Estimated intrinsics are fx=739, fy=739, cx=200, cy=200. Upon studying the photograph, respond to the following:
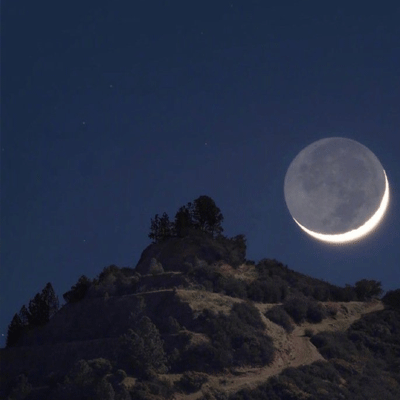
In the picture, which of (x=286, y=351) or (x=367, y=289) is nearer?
(x=286, y=351)

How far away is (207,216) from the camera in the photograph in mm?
66875

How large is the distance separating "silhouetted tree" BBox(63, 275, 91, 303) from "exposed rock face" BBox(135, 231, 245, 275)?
4479mm

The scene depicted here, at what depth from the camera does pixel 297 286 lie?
2495 inches

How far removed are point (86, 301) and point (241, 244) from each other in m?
16.4

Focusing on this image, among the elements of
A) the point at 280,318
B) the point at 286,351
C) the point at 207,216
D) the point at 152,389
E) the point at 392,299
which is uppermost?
the point at 207,216

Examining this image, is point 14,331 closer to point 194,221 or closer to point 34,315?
point 34,315

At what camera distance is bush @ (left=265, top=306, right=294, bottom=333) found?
54625 mm

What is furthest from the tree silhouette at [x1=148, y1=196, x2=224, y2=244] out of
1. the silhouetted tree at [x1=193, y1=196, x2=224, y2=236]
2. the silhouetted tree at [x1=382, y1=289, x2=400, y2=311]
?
the silhouetted tree at [x1=382, y1=289, x2=400, y2=311]

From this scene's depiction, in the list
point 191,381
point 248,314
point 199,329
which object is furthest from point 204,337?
point 248,314

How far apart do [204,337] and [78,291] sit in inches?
574

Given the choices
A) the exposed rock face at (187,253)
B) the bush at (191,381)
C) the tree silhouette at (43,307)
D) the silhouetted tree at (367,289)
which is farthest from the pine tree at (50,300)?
the silhouetted tree at (367,289)

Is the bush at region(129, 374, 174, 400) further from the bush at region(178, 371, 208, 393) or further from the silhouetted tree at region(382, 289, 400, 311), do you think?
the silhouetted tree at region(382, 289, 400, 311)

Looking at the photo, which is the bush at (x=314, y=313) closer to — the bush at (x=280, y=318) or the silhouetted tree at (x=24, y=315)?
the bush at (x=280, y=318)

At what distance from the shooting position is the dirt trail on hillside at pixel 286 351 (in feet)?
147
